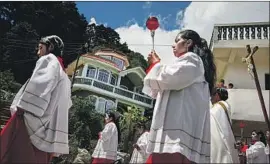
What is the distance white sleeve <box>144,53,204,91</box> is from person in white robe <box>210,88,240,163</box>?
1071 mm

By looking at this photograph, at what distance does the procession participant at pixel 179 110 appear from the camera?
82.0 inches

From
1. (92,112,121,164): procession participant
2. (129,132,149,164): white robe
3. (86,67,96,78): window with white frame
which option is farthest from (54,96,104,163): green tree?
(92,112,121,164): procession participant

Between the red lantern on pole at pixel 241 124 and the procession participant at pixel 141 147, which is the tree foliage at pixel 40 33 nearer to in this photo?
the red lantern on pole at pixel 241 124

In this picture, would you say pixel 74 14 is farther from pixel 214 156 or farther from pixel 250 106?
pixel 214 156

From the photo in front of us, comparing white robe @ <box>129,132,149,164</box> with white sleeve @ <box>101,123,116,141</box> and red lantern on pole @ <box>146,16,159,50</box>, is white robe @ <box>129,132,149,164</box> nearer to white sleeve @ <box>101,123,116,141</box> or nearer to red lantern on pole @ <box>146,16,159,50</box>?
white sleeve @ <box>101,123,116,141</box>

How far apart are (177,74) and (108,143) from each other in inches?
156

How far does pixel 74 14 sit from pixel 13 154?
81.7 ft

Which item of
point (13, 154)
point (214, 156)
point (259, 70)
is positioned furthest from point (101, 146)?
point (259, 70)

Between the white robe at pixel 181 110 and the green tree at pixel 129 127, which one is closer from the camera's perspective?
the white robe at pixel 181 110

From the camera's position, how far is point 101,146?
5.91 m

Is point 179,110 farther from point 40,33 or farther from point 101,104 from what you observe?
point 40,33

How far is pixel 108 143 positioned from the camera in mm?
5902

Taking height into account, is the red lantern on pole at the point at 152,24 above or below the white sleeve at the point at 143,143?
above

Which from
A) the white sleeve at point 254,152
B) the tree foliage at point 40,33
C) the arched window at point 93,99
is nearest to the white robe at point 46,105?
the white sleeve at point 254,152
